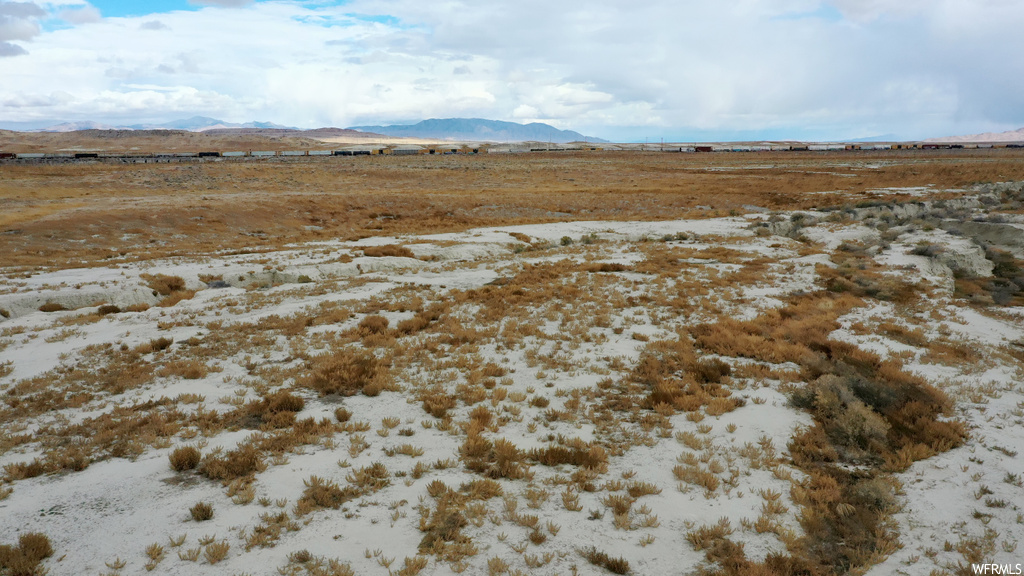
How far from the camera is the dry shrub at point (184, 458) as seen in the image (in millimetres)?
7578

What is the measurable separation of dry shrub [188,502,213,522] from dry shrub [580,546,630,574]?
5337 mm

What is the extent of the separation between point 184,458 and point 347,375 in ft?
12.5

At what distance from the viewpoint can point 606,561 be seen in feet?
19.2

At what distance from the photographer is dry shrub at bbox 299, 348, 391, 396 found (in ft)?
34.8

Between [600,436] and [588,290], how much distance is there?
11112mm

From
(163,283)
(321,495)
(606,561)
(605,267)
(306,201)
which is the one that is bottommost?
(606,561)

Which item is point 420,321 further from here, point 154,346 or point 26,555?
point 26,555

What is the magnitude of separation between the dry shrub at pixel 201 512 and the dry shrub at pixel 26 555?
1.53 meters

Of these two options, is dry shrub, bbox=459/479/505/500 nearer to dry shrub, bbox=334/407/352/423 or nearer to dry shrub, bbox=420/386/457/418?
dry shrub, bbox=420/386/457/418

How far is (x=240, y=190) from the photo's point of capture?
205ft

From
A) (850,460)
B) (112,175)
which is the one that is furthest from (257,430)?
(112,175)

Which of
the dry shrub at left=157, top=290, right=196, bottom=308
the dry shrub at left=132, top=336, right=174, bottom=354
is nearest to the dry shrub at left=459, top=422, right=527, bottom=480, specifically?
the dry shrub at left=132, top=336, right=174, bottom=354

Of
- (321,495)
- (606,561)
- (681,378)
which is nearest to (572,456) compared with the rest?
(606,561)

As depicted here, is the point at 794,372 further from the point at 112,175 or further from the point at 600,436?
the point at 112,175
